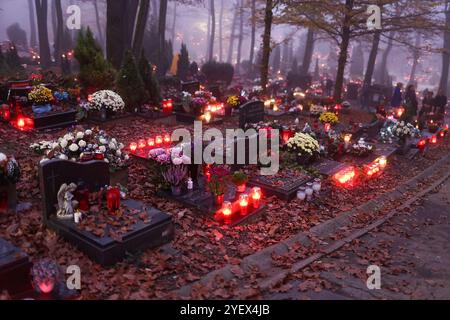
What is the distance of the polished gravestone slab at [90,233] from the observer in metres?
6.83

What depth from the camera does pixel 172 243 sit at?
7863mm

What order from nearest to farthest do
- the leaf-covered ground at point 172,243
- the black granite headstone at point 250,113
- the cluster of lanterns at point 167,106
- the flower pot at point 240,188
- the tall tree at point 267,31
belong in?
the leaf-covered ground at point 172,243 → the flower pot at point 240,188 → the black granite headstone at point 250,113 → the cluster of lanterns at point 167,106 → the tall tree at point 267,31

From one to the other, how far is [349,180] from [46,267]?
920 cm

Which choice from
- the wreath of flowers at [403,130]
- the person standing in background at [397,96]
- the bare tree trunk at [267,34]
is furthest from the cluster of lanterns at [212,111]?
the person standing in background at [397,96]

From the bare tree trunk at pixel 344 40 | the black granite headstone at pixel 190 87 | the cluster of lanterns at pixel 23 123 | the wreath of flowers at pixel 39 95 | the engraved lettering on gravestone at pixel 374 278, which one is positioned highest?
the bare tree trunk at pixel 344 40

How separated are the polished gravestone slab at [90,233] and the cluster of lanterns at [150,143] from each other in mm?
3666

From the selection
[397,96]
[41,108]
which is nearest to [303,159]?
[41,108]

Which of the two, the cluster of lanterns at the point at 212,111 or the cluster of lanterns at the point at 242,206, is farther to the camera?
the cluster of lanterns at the point at 212,111

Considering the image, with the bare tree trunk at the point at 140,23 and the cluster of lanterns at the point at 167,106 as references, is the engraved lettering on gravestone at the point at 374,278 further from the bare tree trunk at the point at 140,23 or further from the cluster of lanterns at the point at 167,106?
the bare tree trunk at the point at 140,23

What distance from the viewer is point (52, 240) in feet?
23.4

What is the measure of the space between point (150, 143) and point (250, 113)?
13.7 feet

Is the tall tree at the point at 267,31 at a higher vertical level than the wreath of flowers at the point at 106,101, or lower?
higher
